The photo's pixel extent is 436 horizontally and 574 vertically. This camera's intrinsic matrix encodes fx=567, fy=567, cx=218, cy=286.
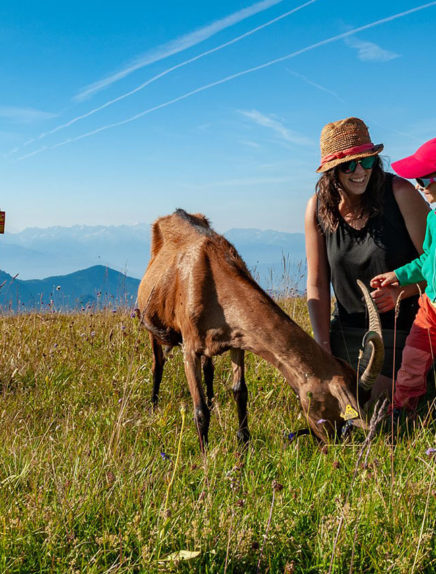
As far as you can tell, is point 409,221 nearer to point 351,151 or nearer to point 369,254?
point 369,254

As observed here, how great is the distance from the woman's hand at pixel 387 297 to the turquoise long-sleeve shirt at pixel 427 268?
0.48 m

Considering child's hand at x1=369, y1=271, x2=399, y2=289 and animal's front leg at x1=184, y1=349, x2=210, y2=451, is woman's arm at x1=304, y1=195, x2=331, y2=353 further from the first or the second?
animal's front leg at x1=184, y1=349, x2=210, y2=451

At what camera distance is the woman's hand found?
4843 millimetres

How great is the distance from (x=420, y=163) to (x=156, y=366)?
10.4ft

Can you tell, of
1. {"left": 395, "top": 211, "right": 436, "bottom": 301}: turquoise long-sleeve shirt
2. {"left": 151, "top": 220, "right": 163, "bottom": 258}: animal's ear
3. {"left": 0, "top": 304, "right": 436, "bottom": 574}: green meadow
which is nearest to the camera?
{"left": 0, "top": 304, "right": 436, "bottom": 574}: green meadow

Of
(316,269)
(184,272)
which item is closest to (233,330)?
(184,272)

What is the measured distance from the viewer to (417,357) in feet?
14.5

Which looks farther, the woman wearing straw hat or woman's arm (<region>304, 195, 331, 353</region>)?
woman's arm (<region>304, 195, 331, 353</region>)

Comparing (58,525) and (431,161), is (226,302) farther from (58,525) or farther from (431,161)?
(58,525)

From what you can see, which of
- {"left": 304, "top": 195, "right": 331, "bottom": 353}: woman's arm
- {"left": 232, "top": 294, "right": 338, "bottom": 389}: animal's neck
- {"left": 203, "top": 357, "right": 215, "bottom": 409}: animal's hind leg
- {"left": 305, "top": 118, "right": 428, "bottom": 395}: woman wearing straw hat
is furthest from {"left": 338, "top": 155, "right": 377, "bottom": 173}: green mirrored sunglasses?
{"left": 203, "top": 357, "right": 215, "bottom": 409}: animal's hind leg

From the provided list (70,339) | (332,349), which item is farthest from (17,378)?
(332,349)

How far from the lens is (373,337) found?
11.5ft

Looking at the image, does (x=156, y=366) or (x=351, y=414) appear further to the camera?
(x=156, y=366)

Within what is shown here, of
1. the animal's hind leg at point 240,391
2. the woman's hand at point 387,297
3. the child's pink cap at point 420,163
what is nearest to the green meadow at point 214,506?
the animal's hind leg at point 240,391
